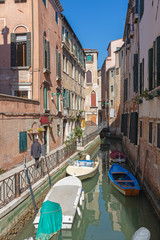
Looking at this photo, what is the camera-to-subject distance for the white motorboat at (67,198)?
593 centimetres

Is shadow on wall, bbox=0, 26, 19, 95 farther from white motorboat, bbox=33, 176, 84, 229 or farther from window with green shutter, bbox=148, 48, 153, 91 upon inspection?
window with green shutter, bbox=148, 48, 153, 91

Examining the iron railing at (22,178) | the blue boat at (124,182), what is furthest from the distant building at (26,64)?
the blue boat at (124,182)

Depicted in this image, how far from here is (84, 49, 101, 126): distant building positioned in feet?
105

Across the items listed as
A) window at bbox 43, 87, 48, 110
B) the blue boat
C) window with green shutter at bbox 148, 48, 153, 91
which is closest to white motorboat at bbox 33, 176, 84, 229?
the blue boat

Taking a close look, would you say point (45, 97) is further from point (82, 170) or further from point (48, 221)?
point (48, 221)

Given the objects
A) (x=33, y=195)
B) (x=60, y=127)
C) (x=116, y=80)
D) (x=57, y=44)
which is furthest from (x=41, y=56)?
(x=116, y=80)

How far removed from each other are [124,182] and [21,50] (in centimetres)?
914

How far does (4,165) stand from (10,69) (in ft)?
19.0

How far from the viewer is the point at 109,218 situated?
7.30m

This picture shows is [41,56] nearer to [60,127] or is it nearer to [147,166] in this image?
[60,127]

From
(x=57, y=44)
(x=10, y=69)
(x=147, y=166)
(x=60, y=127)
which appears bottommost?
(x=147, y=166)

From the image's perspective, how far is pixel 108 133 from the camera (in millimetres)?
30875

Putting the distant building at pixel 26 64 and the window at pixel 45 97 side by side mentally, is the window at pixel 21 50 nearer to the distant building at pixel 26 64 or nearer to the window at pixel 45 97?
the distant building at pixel 26 64

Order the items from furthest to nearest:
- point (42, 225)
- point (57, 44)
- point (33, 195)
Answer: point (57, 44) → point (33, 195) → point (42, 225)
